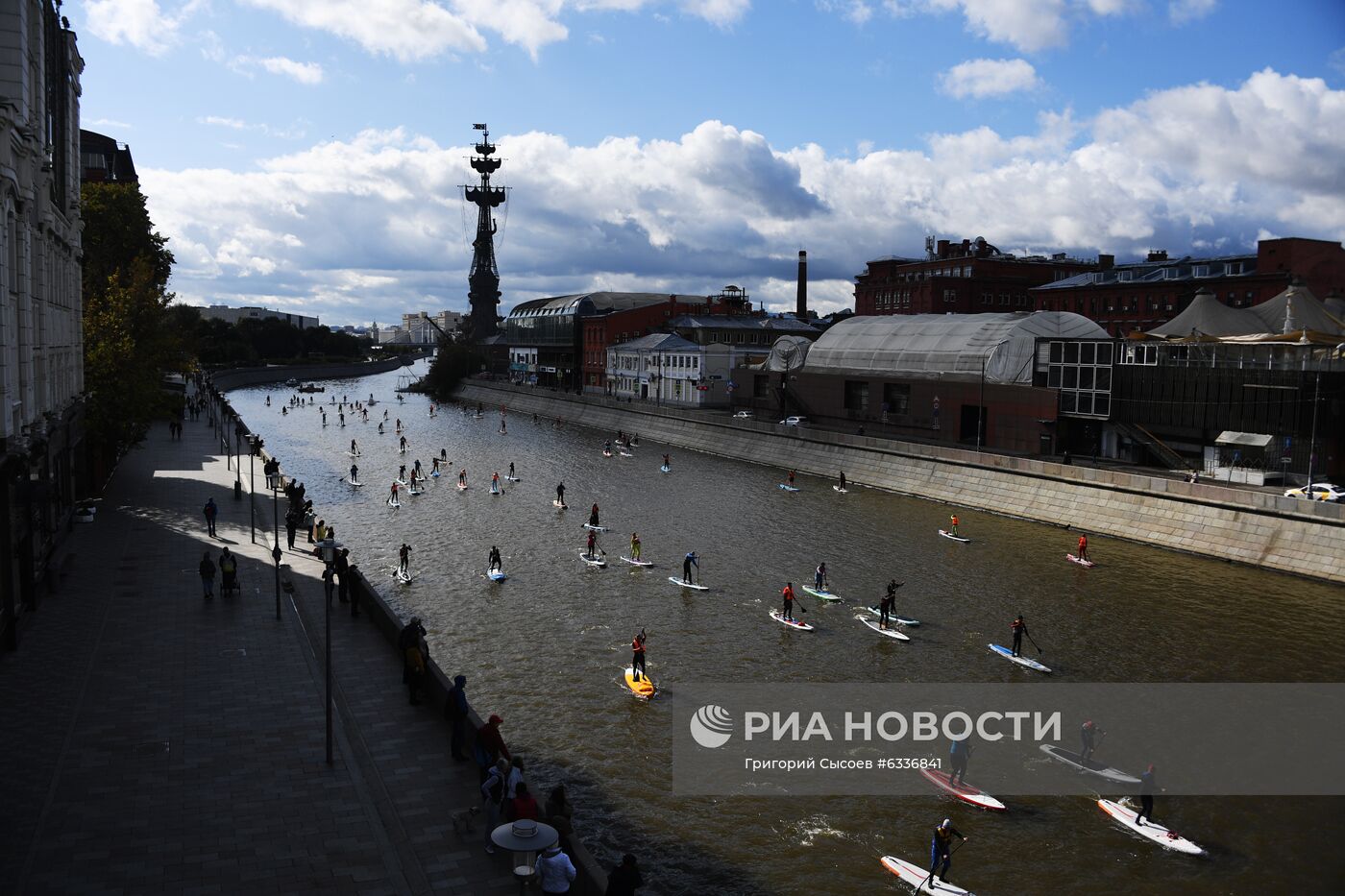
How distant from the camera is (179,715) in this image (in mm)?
19094

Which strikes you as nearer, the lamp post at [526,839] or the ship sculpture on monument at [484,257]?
the lamp post at [526,839]

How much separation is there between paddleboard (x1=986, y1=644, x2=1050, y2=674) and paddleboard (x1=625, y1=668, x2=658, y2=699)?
10442 mm

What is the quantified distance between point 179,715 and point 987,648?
21155 millimetres

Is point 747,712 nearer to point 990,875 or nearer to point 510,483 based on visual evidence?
point 990,875

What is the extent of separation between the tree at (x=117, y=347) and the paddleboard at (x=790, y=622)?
32573 millimetres

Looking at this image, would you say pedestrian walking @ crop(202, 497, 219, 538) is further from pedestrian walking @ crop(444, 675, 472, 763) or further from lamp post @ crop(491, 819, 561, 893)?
lamp post @ crop(491, 819, 561, 893)

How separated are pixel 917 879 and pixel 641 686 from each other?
952cm

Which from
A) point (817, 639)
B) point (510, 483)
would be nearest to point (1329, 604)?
point (817, 639)

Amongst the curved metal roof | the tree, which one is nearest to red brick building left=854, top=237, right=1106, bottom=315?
the curved metal roof

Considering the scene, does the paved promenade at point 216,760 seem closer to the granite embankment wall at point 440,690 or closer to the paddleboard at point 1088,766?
the granite embankment wall at point 440,690

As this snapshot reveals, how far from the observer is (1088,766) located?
20266mm

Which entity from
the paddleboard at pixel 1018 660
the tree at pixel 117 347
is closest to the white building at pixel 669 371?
the tree at pixel 117 347

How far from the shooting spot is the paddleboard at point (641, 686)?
78.0 ft

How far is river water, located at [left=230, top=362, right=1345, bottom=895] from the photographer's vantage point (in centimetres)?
1705
